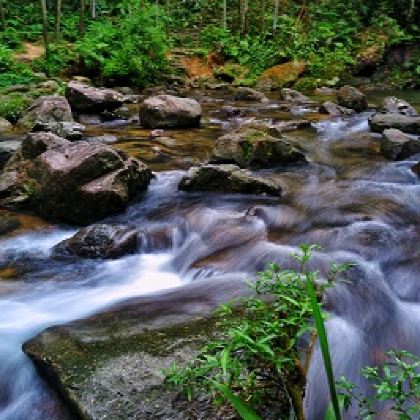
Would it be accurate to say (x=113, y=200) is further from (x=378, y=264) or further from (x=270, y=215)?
(x=378, y=264)

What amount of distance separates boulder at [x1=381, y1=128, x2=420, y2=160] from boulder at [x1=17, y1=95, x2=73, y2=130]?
656 cm

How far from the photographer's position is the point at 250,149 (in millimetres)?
8469

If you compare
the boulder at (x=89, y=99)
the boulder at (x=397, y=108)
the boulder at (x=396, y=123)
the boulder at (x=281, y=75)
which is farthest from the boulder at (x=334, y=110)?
the boulder at (x=281, y=75)

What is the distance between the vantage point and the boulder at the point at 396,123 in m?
11.0

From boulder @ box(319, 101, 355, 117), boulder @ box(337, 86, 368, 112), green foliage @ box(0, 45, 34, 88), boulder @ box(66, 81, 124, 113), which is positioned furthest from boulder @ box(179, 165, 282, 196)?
green foliage @ box(0, 45, 34, 88)

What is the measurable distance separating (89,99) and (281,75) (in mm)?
10442

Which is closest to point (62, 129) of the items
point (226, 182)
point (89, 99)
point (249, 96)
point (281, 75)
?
point (89, 99)

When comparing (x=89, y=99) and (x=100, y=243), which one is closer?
(x=100, y=243)

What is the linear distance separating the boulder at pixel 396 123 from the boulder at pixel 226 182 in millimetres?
4868

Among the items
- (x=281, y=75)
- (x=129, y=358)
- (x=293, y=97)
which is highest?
(x=129, y=358)

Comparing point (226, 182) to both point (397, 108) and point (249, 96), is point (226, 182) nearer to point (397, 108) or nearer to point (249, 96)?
point (397, 108)

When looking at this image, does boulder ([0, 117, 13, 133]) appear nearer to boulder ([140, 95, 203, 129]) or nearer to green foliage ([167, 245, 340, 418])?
boulder ([140, 95, 203, 129])

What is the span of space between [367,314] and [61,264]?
3.19 metres

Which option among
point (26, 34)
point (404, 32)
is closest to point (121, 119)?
point (26, 34)
